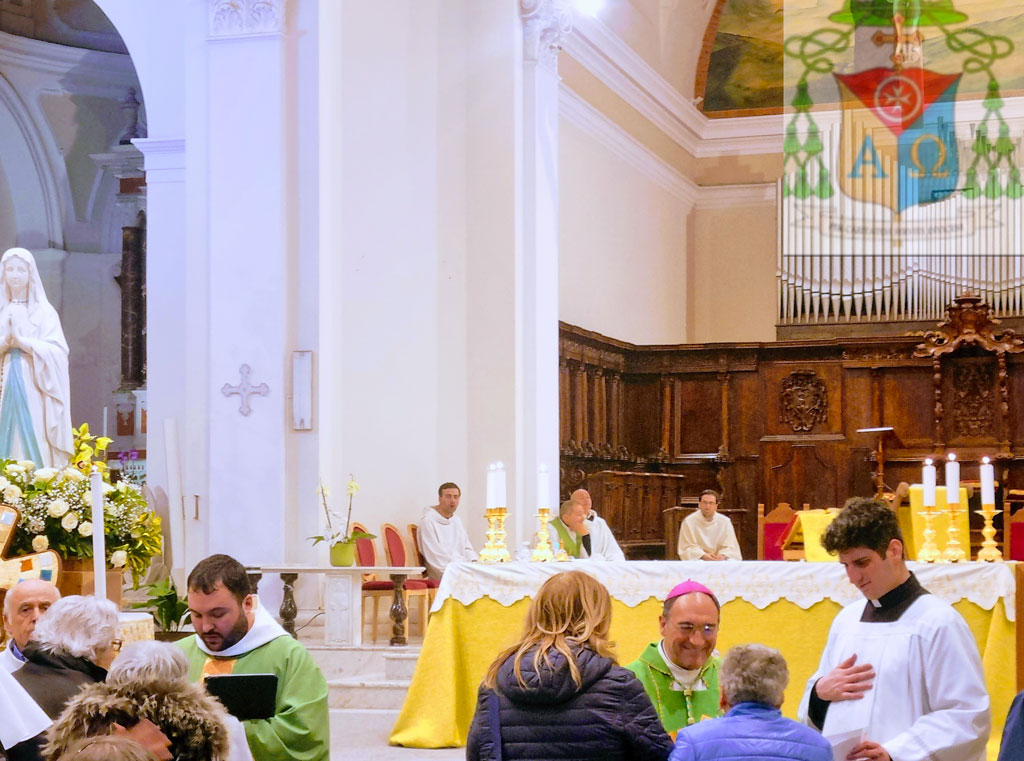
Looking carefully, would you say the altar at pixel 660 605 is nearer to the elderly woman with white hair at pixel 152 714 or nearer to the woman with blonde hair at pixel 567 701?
the woman with blonde hair at pixel 567 701

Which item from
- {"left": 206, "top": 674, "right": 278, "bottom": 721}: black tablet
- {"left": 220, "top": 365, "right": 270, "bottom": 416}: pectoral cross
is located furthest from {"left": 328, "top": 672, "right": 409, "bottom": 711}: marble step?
{"left": 206, "top": 674, "right": 278, "bottom": 721}: black tablet

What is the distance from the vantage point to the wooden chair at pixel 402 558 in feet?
37.2

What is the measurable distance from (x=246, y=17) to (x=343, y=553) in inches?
167

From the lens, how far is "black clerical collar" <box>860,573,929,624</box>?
163 inches

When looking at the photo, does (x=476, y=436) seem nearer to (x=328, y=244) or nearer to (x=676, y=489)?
(x=328, y=244)

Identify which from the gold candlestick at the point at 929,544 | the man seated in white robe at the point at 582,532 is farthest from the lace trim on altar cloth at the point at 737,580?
the man seated in white robe at the point at 582,532

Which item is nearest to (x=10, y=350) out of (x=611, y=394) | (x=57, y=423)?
(x=57, y=423)

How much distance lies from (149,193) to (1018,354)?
10.3m

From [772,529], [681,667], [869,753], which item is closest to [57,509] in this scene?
[681,667]

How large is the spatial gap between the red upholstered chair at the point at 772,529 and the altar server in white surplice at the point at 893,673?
10747mm

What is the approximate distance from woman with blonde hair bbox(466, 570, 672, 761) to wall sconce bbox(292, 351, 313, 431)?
785 centimetres

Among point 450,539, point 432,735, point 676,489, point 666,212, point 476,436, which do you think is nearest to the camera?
point 432,735

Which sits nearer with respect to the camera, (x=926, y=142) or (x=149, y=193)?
(x=149, y=193)

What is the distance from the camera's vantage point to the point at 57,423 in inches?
362
